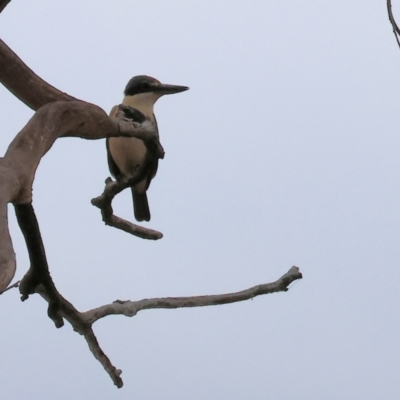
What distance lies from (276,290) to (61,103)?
0.71m

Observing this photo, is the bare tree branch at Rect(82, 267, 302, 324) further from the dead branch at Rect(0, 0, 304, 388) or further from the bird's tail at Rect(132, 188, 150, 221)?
the bird's tail at Rect(132, 188, 150, 221)

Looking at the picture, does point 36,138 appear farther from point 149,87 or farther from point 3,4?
point 149,87

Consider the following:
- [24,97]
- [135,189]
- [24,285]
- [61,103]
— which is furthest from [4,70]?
[135,189]

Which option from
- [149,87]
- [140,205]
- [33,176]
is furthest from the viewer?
[140,205]

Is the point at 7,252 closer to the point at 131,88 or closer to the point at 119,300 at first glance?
the point at 119,300

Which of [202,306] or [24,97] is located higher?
[24,97]

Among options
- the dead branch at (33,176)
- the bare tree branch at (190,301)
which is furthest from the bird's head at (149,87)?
the bare tree branch at (190,301)

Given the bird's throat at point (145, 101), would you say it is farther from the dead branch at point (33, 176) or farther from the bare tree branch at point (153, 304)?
the bare tree branch at point (153, 304)

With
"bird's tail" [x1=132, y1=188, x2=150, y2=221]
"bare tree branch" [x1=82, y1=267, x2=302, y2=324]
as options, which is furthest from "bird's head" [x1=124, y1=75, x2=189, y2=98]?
"bare tree branch" [x1=82, y1=267, x2=302, y2=324]

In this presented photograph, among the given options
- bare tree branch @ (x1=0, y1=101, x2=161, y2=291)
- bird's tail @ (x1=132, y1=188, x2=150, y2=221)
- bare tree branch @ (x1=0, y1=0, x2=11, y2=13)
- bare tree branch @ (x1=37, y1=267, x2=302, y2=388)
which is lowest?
bare tree branch @ (x1=37, y1=267, x2=302, y2=388)

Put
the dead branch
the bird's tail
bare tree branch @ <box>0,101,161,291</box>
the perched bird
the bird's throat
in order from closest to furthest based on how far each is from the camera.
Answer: bare tree branch @ <box>0,101,161,291</box>
the dead branch
the perched bird
the bird's throat
the bird's tail

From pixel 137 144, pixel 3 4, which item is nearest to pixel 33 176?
pixel 3 4

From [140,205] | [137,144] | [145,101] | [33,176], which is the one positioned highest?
[145,101]

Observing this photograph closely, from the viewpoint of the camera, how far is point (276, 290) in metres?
1.88
